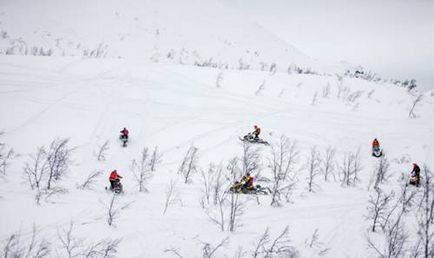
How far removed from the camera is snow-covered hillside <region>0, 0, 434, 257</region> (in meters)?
10.8

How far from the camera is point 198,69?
31.1m

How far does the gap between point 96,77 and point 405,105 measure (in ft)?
85.3

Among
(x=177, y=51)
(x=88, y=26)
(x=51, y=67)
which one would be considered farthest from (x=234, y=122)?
(x=88, y=26)

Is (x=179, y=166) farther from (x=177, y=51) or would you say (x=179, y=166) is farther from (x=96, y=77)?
(x=177, y=51)

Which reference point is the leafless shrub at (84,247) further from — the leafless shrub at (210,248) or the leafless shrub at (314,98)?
the leafless shrub at (314,98)

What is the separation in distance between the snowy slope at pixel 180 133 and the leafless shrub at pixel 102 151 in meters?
0.26

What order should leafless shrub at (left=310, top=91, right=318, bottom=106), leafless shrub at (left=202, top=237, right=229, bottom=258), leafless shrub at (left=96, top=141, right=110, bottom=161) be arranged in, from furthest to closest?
leafless shrub at (left=310, top=91, right=318, bottom=106) → leafless shrub at (left=96, top=141, right=110, bottom=161) → leafless shrub at (left=202, top=237, right=229, bottom=258)

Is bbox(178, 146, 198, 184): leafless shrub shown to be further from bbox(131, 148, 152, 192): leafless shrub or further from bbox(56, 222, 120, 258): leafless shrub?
bbox(56, 222, 120, 258): leafless shrub

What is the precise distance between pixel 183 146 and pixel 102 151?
15.6ft

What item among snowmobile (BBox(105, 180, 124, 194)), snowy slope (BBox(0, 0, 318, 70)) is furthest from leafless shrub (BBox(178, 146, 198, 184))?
snowy slope (BBox(0, 0, 318, 70))

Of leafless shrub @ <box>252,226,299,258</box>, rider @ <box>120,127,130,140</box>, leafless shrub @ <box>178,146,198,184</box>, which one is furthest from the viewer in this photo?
rider @ <box>120,127,130,140</box>

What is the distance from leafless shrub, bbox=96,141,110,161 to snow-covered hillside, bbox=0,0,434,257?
0.10 meters

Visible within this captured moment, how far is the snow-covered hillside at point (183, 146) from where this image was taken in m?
10.8

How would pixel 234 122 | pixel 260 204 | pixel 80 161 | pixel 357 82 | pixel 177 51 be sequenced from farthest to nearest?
1. pixel 177 51
2. pixel 357 82
3. pixel 234 122
4. pixel 80 161
5. pixel 260 204
